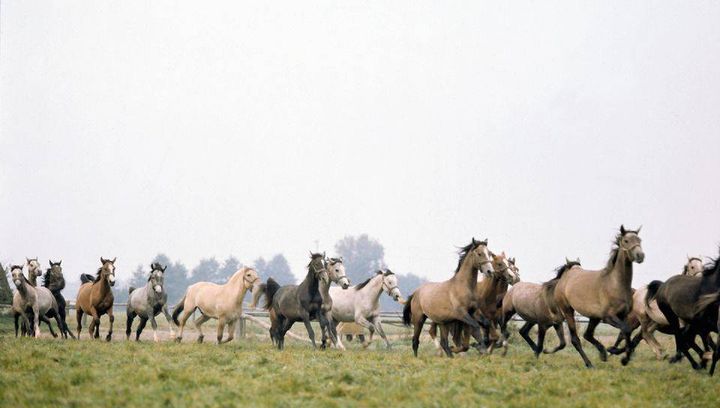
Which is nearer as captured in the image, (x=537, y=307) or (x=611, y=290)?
(x=611, y=290)

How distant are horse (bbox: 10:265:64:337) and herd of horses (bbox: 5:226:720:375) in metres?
0.03

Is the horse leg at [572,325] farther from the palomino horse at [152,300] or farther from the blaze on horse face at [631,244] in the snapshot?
the palomino horse at [152,300]

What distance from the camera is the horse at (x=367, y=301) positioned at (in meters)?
20.5

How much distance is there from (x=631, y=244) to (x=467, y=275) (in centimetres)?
351

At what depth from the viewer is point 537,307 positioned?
52.3 ft

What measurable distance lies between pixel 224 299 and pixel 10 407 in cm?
1069

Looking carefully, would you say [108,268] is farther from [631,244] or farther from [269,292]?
[631,244]

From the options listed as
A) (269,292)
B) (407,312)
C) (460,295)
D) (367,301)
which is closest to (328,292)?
(407,312)

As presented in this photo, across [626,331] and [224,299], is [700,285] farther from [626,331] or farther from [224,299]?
[224,299]

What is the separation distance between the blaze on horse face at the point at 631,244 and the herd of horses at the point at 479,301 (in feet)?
0.06

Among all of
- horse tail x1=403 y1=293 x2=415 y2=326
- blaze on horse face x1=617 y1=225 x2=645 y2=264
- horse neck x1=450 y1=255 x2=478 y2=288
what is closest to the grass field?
blaze on horse face x1=617 y1=225 x2=645 y2=264

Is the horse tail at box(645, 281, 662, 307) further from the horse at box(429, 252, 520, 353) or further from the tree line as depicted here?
the tree line

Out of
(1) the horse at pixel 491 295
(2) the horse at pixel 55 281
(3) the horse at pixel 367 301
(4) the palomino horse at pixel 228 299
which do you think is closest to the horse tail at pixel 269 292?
(4) the palomino horse at pixel 228 299

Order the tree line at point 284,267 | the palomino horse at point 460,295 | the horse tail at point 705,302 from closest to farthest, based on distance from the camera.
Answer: the horse tail at point 705,302 → the palomino horse at point 460,295 → the tree line at point 284,267
